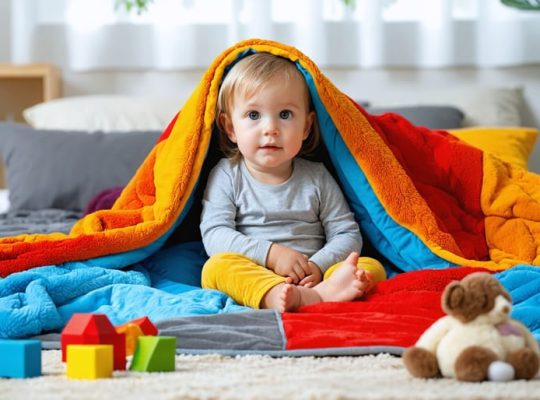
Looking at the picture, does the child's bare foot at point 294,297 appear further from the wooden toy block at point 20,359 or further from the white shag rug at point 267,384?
the wooden toy block at point 20,359

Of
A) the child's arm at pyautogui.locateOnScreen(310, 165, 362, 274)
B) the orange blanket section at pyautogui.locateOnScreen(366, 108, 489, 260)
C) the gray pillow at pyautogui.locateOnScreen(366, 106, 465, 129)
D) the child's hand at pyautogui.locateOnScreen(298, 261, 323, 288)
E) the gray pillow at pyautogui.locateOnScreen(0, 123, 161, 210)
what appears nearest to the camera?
the child's hand at pyautogui.locateOnScreen(298, 261, 323, 288)

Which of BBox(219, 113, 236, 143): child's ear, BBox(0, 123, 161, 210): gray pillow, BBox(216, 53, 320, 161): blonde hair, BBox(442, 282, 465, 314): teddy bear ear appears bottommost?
BBox(0, 123, 161, 210): gray pillow

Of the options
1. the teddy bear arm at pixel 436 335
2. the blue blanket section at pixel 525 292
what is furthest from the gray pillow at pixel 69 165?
the teddy bear arm at pixel 436 335

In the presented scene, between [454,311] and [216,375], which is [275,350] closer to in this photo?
[216,375]

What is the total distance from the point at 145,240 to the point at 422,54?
1.78m

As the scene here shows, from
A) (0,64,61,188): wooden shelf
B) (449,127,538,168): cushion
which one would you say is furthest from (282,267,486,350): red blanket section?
(0,64,61,188): wooden shelf

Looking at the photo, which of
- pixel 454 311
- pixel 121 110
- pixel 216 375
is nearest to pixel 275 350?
pixel 216 375

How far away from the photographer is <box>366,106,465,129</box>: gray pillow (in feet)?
9.23

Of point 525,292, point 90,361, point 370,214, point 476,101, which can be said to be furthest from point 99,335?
point 476,101

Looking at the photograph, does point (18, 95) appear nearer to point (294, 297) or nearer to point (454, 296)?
point (294, 297)

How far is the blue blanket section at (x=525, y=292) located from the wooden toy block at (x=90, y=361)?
2.16 feet

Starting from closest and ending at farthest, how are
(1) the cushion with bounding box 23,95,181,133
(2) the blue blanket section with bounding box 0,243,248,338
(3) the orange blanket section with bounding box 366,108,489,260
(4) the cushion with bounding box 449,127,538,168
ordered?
(2) the blue blanket section with bounding box 0,243,248,338, (3) the orange blanket section with bounding box 366,108,489,260, (4) the cushion with bounding box 449,127,538,168, (1) the cushion with bounding box 23,95,181,133

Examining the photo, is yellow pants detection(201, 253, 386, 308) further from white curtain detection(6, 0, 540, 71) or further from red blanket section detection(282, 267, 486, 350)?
white curtain detection(6, 0, 540, 71)

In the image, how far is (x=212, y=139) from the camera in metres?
2.02
